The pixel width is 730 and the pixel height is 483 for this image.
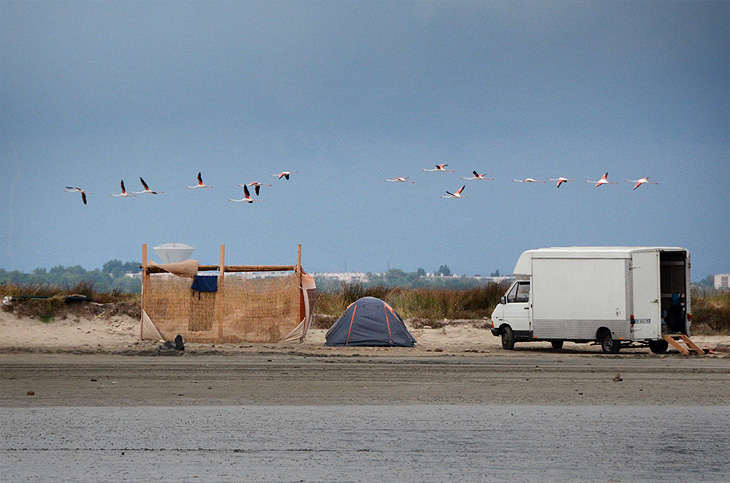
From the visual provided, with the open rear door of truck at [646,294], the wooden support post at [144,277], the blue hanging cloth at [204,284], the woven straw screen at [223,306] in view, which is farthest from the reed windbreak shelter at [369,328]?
the open rear door of truck at [646,294]

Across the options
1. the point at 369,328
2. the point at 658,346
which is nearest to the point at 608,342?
the point at 658,346

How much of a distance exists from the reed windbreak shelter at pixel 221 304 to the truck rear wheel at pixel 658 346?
10671mm

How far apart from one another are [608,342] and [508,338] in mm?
3148

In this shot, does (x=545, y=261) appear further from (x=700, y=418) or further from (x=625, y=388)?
(x=700, y=418)

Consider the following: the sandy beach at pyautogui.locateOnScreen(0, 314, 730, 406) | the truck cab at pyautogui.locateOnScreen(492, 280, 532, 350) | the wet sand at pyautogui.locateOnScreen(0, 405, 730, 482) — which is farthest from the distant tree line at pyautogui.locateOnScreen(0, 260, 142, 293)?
the wet sand at pyautogui.locateOnScreen(0, 405, 730, 482)

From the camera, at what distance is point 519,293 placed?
28.1 metres

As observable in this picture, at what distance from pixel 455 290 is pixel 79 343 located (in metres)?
18.9

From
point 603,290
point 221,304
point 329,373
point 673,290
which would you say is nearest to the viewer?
point 329,373

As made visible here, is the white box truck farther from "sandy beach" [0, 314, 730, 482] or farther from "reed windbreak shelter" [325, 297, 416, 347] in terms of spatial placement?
"reed windbreak shelter" [325, 297, 416, 347]

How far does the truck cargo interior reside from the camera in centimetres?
2667

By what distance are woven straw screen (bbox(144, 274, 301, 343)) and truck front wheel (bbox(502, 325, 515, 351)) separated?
6551 millimetres

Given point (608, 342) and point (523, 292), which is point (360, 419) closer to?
point (608, 342)

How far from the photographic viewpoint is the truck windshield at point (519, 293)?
2794 cm

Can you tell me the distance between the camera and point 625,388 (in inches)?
660
